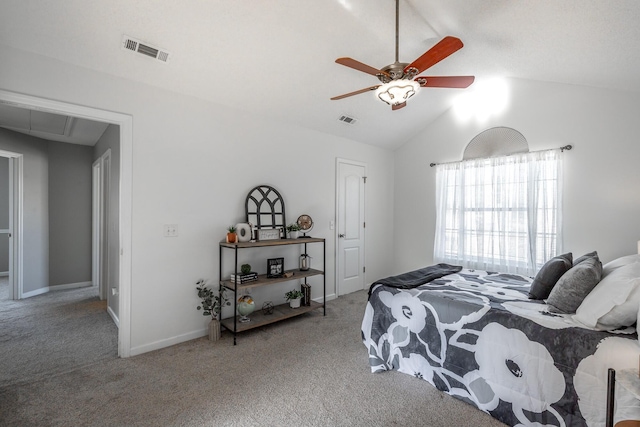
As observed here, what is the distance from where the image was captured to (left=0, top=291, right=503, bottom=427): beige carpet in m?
1.87

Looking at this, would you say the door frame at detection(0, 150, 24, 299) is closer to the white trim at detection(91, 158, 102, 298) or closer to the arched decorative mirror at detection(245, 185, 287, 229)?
the white trim at detection(91, 158, 102, 298)

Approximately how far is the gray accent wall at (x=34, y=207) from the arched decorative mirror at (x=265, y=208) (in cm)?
364

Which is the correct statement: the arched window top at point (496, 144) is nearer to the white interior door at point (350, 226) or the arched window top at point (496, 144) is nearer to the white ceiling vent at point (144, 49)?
the white interior door at point (350, 226)

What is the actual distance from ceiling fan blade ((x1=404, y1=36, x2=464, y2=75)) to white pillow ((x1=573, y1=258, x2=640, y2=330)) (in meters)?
1.71

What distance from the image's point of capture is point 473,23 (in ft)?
8.50

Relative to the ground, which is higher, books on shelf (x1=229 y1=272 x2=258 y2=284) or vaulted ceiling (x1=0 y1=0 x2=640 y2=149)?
vaulted ceiling (x1=0 y1=0 x2=640 y2=149)

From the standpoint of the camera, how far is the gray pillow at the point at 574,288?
1947 mm

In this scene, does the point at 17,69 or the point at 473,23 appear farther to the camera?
the point at 473,23

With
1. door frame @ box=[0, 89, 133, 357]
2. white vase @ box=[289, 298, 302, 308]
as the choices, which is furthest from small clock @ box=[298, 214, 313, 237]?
door frame @ box=[0, 89, 133, 357]

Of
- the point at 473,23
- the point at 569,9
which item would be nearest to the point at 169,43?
the point at 473,23

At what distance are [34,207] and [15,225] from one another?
14.2 inches

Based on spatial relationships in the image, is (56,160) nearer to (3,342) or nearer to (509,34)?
(3,342)

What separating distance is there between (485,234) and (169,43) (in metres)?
4.45

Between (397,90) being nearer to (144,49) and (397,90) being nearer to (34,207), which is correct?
(144,49)
